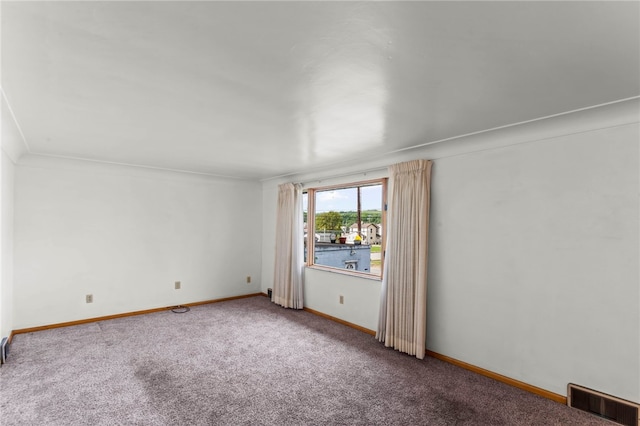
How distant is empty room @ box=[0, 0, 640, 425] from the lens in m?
1.46

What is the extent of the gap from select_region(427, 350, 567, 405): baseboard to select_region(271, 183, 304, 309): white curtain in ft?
7.76

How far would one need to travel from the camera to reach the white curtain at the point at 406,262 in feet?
11.0

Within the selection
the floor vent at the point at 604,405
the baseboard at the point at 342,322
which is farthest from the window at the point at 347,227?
the floor vent at the point at 604,405

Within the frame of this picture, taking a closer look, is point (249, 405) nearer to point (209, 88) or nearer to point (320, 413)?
point (320, 413)

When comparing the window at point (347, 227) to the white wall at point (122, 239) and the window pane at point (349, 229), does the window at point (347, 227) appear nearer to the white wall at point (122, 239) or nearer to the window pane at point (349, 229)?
the window pane at point (349, 229)

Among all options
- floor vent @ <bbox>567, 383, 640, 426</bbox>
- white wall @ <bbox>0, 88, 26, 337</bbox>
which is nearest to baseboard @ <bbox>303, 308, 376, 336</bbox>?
floor vent @ <bbox>567, 383, 640, 426</bbox>

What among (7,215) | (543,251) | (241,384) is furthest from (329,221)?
(7,215)

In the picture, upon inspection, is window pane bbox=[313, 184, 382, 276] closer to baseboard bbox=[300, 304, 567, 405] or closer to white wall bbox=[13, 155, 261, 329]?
baseboard bbox=[300, 304, 567, 405]

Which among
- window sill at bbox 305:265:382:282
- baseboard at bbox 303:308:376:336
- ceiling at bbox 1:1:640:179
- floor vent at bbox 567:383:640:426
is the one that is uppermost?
ceiling at bbox 1:1:640:179

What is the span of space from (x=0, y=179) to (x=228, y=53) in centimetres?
322

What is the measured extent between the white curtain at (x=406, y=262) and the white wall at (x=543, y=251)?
148mm

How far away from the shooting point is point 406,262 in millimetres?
3543

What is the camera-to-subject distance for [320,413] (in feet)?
7.69

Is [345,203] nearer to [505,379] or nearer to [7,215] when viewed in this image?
[505,379]
